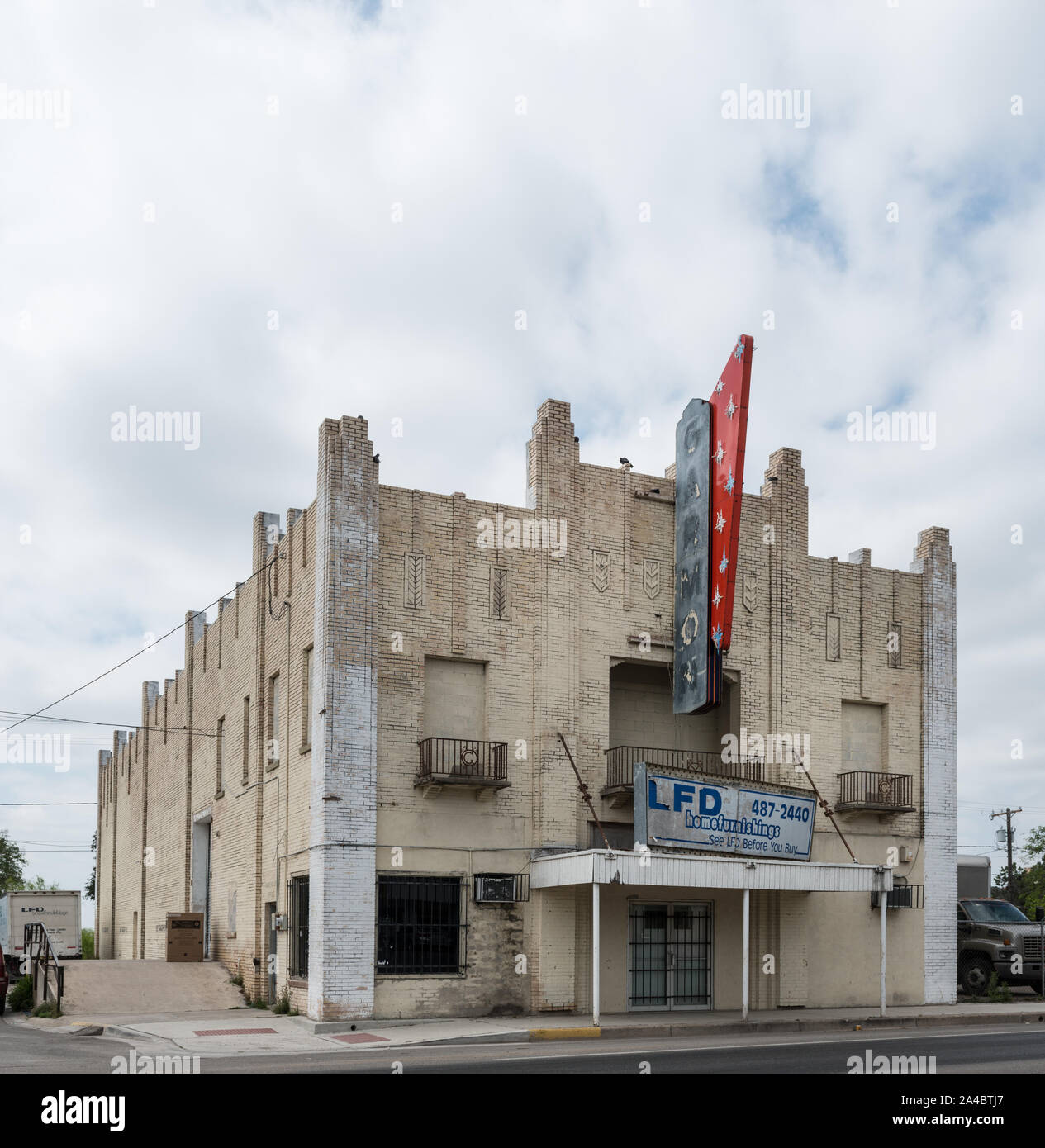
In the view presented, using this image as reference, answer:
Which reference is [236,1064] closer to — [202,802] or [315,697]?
[315,697]

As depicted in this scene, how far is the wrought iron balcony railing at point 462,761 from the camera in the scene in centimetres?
2356

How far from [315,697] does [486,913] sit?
5.17 m

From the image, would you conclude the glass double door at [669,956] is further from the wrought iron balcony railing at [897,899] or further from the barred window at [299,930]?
the barred window at [299,930]

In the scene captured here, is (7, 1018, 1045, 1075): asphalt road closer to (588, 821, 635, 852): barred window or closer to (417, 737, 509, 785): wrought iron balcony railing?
(588, 821, 635, 852): barred window

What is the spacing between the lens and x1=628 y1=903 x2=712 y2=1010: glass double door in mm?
25531

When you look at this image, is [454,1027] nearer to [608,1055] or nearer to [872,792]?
[608,1055]

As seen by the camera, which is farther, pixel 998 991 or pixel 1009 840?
pixel 1009 840

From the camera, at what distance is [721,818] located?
961 inches

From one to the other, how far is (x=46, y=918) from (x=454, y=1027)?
19.3 m

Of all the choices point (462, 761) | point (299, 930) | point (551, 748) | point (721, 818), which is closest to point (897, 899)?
point (721, 818)

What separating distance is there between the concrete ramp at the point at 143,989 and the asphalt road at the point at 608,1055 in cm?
301
